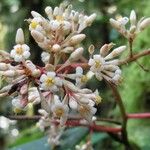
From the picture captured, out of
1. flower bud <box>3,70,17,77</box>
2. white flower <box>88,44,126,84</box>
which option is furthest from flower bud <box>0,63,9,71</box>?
white flower <box>88,44,126,84</box>

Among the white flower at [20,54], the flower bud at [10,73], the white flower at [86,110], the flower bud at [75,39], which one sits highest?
the flower bud at [75,39]

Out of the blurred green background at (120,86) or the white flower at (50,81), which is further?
the blurred green background at (120,86)

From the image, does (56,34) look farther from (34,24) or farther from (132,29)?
(132,29)

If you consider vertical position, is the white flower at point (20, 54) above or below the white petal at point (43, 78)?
above

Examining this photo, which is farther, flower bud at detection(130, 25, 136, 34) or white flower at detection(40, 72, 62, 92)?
flower bud at detection(130, 25, 136, 34)

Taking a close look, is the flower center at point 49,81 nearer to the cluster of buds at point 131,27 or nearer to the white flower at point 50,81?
the white flower at point 50,81

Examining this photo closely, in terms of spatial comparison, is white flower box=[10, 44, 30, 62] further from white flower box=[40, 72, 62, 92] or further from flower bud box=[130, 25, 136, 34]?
flower bud box=[130, 25, 136, 34]

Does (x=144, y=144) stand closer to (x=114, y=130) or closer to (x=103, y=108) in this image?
(x=114, y=130)

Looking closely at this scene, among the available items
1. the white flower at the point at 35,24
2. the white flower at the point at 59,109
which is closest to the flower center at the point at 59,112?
the white flower at the point at 59,109
